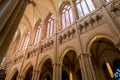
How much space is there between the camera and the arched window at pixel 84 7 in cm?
923

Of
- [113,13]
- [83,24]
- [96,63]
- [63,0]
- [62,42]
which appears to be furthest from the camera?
[63,0]

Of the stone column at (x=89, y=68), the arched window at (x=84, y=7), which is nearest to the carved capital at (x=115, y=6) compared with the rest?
the arched window at (x=84, y=7)

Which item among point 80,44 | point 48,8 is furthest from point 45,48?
A: point 48,8

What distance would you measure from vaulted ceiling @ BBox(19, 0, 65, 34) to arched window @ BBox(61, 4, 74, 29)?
3.25 feet

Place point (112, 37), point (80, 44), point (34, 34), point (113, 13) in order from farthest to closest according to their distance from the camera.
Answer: point (34, 34), point (80, 44), point (113, 13), point (112, 37)

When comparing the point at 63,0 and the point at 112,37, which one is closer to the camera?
the point at 112,37

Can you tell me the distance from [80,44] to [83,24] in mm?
1771

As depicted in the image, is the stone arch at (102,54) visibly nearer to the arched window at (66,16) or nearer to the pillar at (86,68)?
the pillar at (86,68)

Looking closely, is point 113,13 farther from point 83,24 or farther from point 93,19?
point 83,24

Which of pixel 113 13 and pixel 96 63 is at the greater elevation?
pixel 113 13

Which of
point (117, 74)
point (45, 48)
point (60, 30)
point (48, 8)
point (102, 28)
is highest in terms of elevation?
point (48, 8)

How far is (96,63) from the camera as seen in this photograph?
387 inches

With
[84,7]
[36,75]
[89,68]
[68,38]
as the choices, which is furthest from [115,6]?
[36,75]

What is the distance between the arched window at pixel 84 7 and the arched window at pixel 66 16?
0.98 metres
